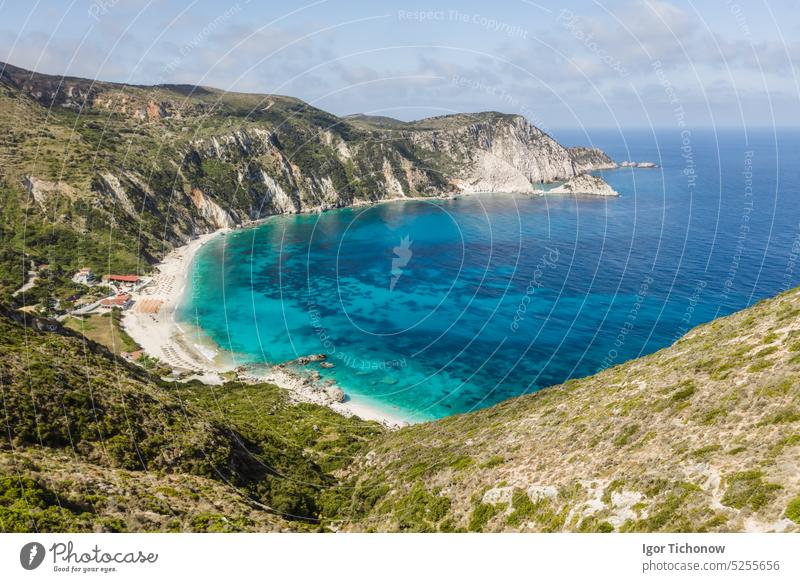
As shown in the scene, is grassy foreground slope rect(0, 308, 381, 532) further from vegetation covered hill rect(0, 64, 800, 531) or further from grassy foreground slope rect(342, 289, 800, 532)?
grassy foreground slope rect(342, 289, 800, 532)

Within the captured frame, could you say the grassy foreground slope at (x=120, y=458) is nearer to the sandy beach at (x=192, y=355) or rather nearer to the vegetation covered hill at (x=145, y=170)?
the sandy beach at (x=192, y=355)

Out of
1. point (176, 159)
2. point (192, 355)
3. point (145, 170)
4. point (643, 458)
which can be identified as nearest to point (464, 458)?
point (643, 458)

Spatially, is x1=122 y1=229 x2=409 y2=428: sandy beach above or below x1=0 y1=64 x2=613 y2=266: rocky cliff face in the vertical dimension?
below

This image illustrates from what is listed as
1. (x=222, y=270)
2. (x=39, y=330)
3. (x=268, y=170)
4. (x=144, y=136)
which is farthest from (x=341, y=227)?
(x=39, y=330)

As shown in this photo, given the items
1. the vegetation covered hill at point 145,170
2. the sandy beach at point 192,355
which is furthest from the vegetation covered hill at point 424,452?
the vegetation covered hill at point 145,170

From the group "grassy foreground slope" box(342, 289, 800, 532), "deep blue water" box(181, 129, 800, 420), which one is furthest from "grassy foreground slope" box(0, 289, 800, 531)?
"deep blue water" box(181, 129, 800, 420)

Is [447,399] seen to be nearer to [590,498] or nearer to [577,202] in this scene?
[590,498]
